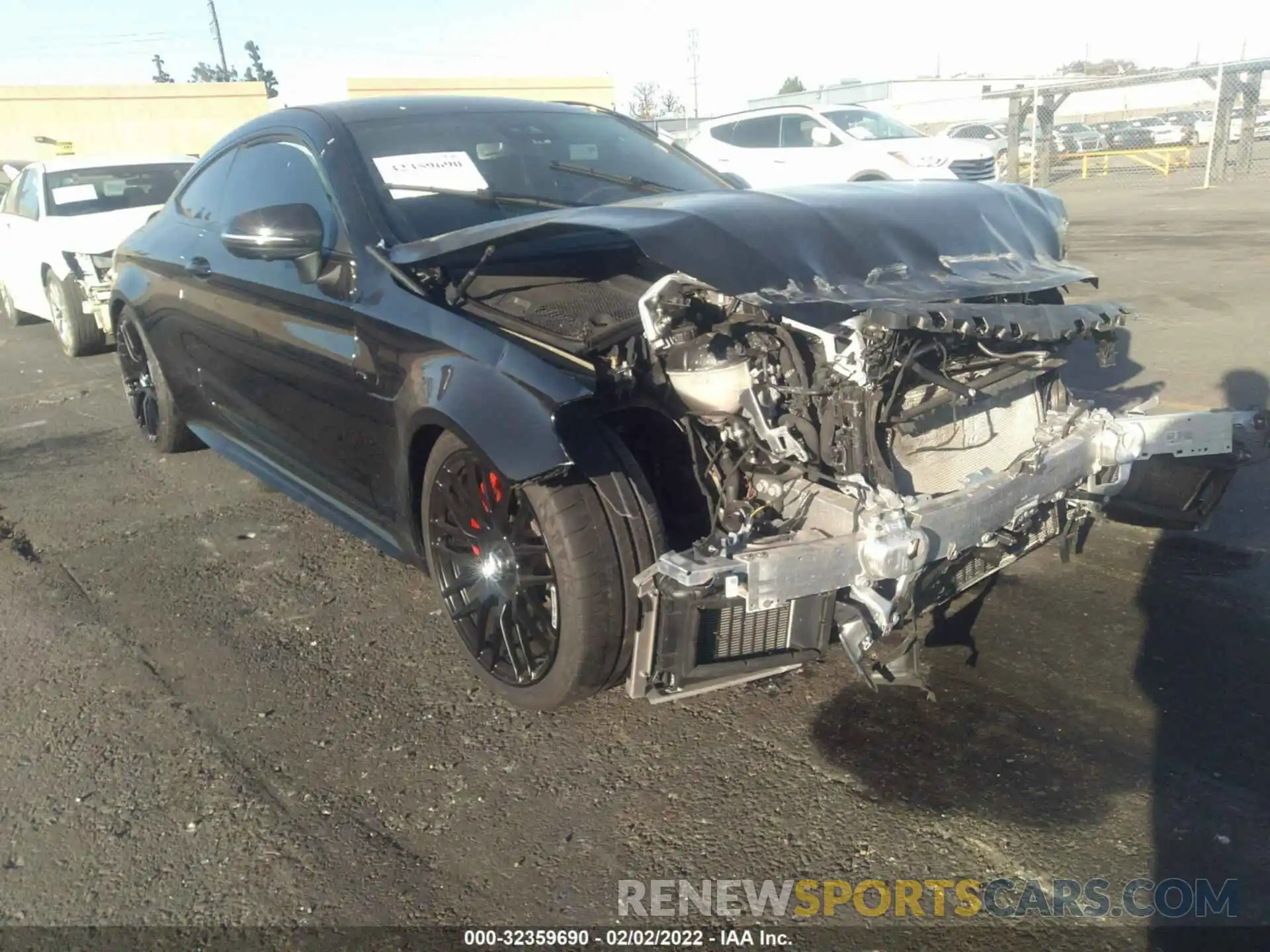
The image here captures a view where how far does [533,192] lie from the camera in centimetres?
379

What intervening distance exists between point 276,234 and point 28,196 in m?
7.79

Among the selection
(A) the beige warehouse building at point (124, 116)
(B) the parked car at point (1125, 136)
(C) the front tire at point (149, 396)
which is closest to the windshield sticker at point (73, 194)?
(C) the front tire at point (149, 396)

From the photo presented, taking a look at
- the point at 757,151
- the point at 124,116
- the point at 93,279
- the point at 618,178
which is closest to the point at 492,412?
the point at 618,178

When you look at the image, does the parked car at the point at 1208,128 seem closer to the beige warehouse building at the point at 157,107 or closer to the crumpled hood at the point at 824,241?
the beige warehouse building at the point at 157,107

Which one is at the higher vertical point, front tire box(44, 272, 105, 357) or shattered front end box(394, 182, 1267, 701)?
shattered front end box(394, 182, 1267, 701)

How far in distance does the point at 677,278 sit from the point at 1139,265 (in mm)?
9844

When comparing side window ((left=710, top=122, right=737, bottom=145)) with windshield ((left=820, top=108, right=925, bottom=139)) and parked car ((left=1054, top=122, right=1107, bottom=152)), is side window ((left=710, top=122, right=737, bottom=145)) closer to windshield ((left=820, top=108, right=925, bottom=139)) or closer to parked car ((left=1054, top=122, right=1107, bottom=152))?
windshield ((left=820, top=108, right=925, bottom=139))

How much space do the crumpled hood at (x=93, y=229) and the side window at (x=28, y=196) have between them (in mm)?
524

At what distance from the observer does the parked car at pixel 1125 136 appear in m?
31.7

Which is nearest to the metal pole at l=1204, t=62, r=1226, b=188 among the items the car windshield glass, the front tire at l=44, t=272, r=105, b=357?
the car windshield glass

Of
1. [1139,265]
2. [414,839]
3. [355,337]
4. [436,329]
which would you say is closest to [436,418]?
[436,329]

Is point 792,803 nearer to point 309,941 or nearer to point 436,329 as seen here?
point 309,941

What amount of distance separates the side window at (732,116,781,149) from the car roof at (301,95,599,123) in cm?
1154

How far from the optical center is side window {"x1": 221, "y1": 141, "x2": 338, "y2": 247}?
367 centimetres
